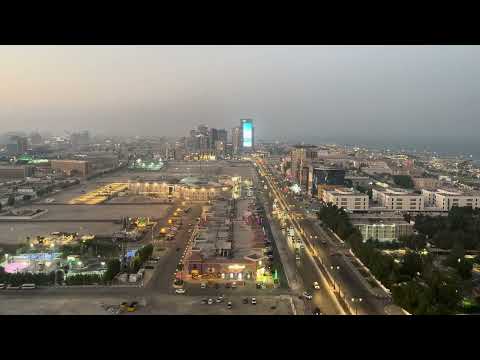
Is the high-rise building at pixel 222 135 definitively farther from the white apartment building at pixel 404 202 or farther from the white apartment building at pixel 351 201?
the white apartment building at pixel 404 202

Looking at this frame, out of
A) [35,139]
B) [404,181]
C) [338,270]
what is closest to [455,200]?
[404,181]

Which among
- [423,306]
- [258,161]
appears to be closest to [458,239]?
[423,306]

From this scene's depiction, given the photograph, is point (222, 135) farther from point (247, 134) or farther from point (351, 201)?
point (351, 201)

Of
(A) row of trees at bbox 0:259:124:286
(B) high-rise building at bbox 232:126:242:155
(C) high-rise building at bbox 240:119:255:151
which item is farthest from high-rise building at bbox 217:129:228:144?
(A) row of trees at bbox 0:259:124:286

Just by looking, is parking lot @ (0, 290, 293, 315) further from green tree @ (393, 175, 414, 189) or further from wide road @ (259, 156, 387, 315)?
green tree @ (393, 175, 414, 189)
